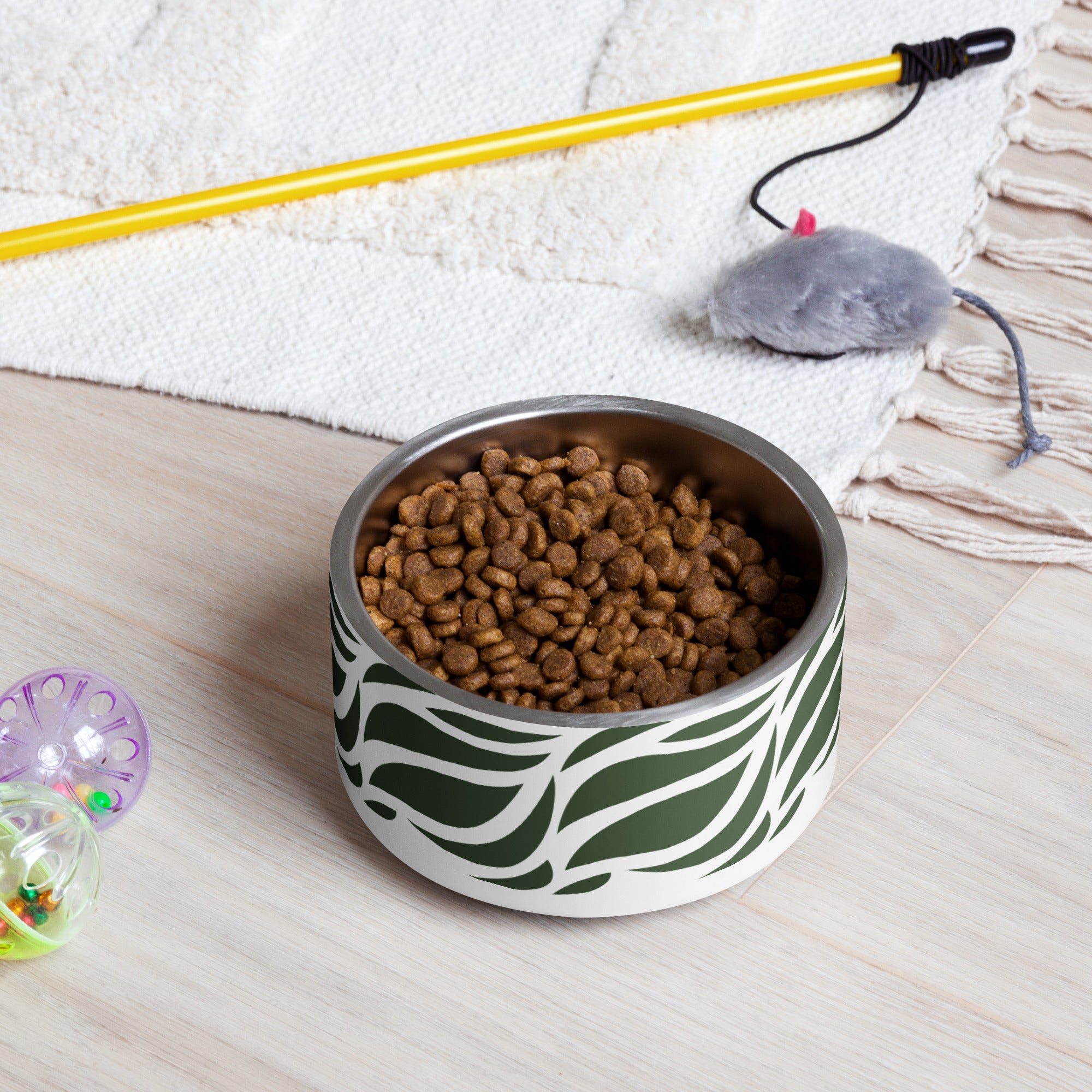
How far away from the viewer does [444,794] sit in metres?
0.66

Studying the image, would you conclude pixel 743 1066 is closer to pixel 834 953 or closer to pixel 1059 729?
pixel 834 953

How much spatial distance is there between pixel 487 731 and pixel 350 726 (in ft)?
0.40

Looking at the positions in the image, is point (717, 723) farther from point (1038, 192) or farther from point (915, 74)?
point (915, 74)

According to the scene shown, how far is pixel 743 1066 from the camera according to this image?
666mm

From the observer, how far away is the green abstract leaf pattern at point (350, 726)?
690 mm

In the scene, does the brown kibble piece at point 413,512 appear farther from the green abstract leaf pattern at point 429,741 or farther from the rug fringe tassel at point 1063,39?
the rug fringe tassel at point 1063,39

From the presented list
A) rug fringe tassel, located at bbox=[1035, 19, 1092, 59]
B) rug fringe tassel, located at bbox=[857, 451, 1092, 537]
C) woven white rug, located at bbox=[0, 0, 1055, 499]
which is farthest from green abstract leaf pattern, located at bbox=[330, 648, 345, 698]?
rug fringe tassel, located at bbox=[1035, 19, 1092, 59]

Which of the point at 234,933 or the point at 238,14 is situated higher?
the point at 238,14

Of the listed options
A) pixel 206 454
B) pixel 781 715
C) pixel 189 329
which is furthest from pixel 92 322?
pixel 781 715

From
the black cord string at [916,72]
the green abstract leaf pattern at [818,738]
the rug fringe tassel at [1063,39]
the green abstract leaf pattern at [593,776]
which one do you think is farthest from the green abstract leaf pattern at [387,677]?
the rug fringe tassel at [1063,39]

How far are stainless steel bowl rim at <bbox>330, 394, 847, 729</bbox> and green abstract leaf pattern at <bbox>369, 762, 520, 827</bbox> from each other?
0.05 metres

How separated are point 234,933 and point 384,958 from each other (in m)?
0.09

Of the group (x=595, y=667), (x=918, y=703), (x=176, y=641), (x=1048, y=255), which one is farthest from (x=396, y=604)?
(x=1048, y=255)

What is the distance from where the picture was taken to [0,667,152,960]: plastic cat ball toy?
657 millimetres
